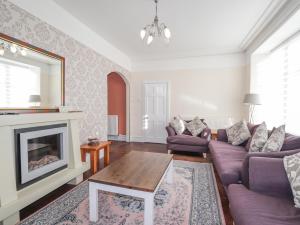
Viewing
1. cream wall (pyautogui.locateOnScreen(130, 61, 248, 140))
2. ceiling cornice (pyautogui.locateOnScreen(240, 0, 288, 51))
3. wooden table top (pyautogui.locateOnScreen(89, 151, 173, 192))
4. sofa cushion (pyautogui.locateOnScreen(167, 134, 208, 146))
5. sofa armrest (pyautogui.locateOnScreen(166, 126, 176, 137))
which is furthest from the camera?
cream wall (pyautogui.locateOnScreen(130, 61, 248, 140))

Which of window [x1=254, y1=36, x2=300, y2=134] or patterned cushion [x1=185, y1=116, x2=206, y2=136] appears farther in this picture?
patterned cushion [x1=185, y1=116, x2=206, y2=136]

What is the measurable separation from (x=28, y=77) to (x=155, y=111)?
3676mm

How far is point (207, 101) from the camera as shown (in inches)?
195

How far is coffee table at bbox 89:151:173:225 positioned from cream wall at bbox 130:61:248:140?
3.22 meters

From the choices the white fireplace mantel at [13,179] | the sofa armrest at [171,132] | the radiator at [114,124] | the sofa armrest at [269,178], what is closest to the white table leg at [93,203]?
the white fireplace mantel at [13,179]

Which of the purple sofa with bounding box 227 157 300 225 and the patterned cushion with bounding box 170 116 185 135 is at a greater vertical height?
the patterned cushion with bounding box 170 116 185 135

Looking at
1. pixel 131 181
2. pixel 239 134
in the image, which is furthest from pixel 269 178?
pixel 239 134

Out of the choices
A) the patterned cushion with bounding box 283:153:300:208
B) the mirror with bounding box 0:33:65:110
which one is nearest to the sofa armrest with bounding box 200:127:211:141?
the patterned cushion with bounding box 283:153:300:208

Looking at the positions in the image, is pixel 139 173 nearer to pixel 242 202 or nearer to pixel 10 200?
pixel 242 202

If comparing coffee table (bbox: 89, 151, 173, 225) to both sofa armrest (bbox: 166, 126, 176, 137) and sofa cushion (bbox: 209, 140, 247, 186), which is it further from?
sofa armrest (bbox: 166, 126, 176, 137)

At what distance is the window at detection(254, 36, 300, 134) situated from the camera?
2858mm

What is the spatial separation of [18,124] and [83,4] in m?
2.00

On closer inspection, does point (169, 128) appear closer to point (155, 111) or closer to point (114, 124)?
point (155, 111)

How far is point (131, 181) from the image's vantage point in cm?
163
